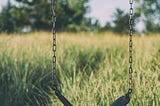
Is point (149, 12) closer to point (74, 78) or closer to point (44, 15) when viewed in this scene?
point (44, 15)

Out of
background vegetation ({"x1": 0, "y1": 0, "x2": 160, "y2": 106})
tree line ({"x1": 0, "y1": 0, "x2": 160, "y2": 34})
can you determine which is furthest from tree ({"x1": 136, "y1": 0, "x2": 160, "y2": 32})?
background vegetation ({"x1": 0, "y1": 0, "x2": 160, "y2": 106})

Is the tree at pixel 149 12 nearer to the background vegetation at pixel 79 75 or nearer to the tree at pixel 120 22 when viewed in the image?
the tree at pixel 120 22

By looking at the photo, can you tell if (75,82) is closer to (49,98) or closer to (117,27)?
(49,98)

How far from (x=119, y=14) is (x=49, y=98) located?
22.2m

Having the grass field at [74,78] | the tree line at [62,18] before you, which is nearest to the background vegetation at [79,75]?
the grass field at [74,78]

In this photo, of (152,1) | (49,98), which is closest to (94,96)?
(49,98)

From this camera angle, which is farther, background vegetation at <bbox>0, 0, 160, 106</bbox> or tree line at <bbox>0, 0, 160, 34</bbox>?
tree line at <bbox>0, 0, 160, 34</bbox>

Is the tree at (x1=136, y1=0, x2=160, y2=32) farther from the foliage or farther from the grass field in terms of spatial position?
the grass field

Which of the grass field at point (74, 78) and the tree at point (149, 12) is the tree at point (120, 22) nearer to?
the tree at point (149, 12)

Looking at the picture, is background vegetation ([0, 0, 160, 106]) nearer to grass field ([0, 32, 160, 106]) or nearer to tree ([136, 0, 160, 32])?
grass field ([0, 32, 160, 106])

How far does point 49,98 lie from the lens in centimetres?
438

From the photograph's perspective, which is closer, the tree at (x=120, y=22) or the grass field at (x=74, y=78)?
the grass field at (x=74, y=78)

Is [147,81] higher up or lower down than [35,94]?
higher up

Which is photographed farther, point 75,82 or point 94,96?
point 75,82
